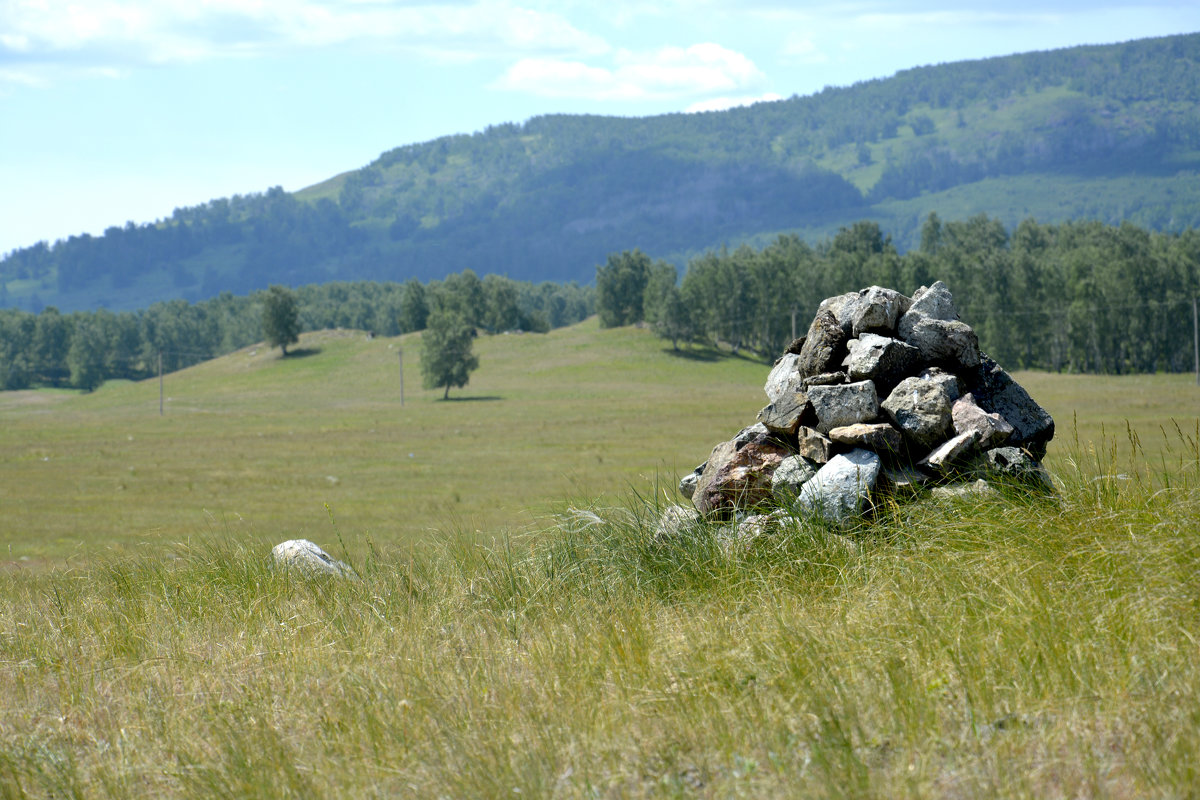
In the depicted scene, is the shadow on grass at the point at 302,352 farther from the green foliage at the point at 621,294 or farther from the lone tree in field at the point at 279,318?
the green foliage at the point at 621,294

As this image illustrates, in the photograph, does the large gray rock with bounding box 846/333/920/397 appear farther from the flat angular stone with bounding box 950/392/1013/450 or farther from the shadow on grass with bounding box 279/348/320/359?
the shadow on grass with bounding box 279/348/320/359

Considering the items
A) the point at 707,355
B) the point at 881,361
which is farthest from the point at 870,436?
the point at 707,355

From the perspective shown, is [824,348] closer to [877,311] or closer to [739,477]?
[877,311]

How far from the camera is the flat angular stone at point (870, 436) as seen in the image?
701cm

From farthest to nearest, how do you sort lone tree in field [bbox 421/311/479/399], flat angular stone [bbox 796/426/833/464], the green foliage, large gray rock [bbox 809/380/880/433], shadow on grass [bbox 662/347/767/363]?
the green foliage < shadow on grass [bbox 662/347/767/363] < lone tree in field [bbox 421/311/479/399] < flat angular stone [bbox 796/426/833/464] < large gray rock [bbox 809/380/880/433]

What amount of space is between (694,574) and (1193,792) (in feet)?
12.0

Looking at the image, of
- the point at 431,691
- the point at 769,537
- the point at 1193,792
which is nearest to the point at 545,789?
the point at 431,691

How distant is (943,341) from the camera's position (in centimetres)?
759

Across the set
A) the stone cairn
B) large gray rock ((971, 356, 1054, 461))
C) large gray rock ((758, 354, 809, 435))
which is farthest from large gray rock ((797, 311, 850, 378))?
large gray rock ((971, 356, 1054, 461))

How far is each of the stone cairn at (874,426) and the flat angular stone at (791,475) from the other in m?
0.01

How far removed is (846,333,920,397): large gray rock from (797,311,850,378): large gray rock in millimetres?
205

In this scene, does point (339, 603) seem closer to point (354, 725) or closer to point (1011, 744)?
point (354, 725)

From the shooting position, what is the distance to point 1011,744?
3.91m

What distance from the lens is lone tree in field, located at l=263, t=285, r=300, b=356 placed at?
13812 cm
